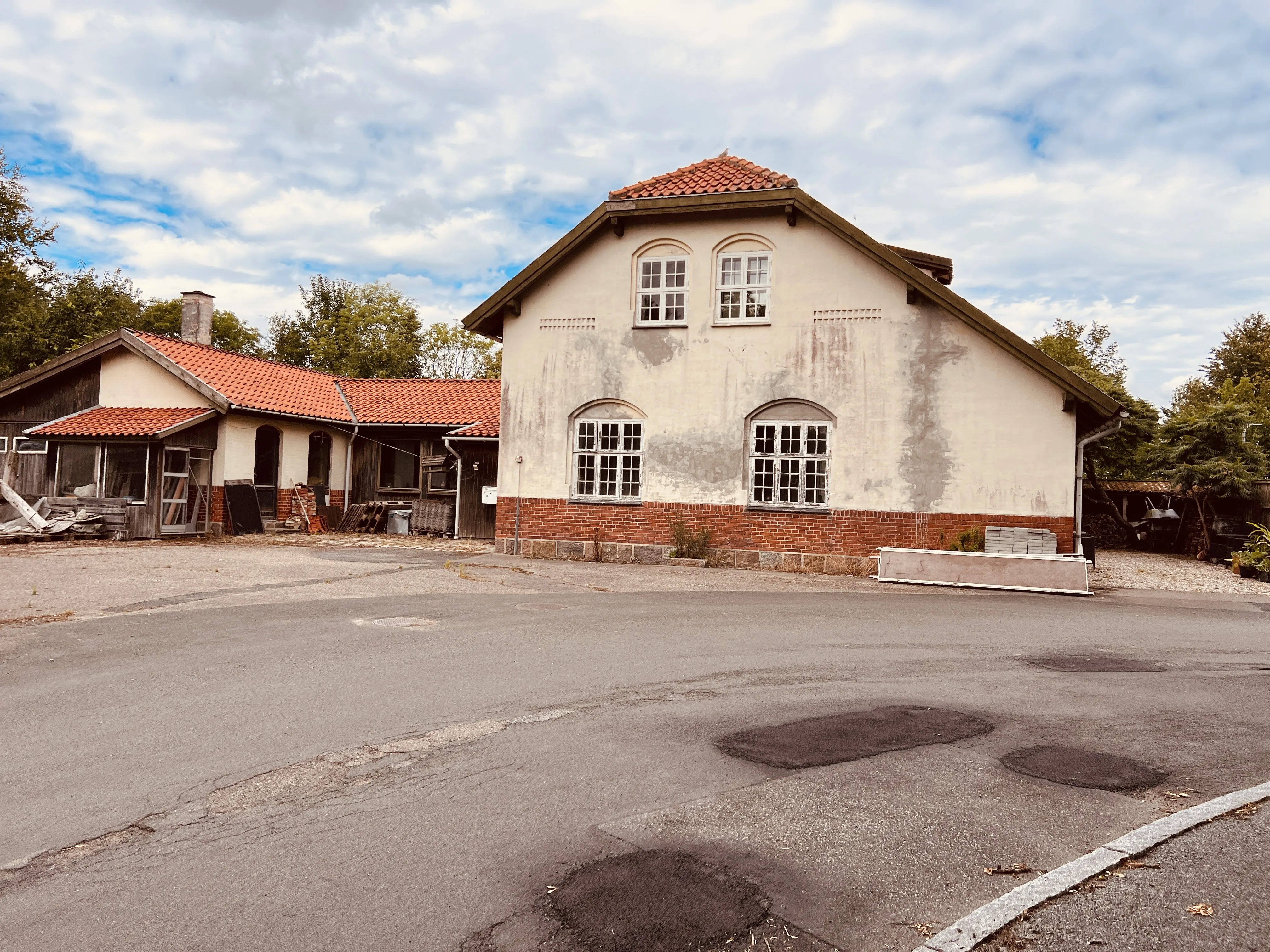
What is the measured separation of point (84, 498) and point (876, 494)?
61.9ft

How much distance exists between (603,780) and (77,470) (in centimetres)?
2462

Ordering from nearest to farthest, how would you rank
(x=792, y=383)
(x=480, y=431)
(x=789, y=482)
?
(x=792, y=383)
(x=789, y=482)
(x=480, y=431)

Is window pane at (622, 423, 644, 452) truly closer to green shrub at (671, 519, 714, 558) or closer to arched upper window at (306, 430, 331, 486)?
green shrub at (671, 519, 714, 558)

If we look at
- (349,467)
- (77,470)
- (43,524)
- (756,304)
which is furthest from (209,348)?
(756,304)

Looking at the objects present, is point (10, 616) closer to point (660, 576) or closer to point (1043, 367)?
point (660, 576)

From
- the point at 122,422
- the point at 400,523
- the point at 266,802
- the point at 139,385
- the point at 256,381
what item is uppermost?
the point at 256,381

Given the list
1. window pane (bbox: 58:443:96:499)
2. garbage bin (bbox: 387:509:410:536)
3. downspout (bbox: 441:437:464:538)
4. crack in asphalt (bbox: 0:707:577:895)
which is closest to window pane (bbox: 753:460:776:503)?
downspout (bbox: 441:437:464:538)

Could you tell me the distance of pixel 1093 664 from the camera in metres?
9.00

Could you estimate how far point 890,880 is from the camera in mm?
3918

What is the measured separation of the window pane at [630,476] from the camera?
1945 centimetres

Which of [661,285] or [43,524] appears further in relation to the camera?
[43,524]

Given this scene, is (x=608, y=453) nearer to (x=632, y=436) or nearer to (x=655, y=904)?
(x=632, y=436)

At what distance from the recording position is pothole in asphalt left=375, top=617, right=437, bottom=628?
1023 cm

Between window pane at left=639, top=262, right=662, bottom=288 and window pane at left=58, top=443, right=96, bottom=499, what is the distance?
15.4m
